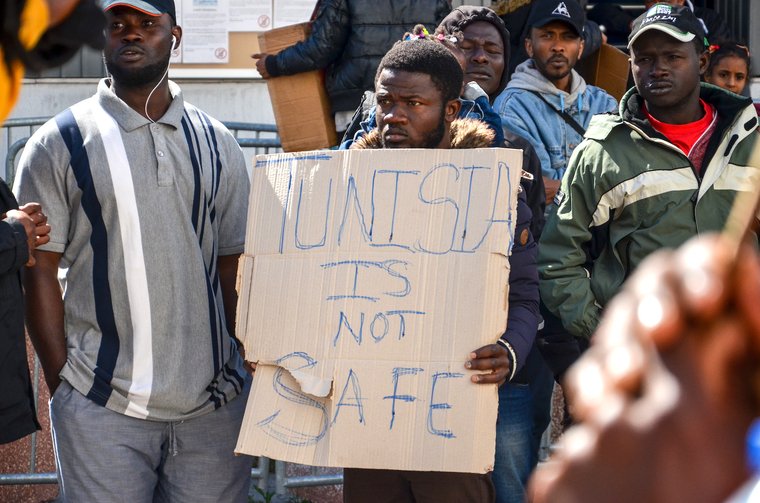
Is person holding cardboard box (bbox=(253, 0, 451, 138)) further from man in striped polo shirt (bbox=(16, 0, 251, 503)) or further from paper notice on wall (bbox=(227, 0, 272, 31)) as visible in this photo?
paper notice on wall (bbox=(227, 0, 272, 31))

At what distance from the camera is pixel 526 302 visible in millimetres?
3443

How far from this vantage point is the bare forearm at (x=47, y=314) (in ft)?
11.6

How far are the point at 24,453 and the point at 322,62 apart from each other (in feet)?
7.44

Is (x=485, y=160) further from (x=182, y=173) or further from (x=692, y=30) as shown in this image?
(x=692, y=30)

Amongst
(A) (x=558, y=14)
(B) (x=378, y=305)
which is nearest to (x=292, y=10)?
(A) (x=558, y=14)

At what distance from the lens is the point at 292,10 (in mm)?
8094

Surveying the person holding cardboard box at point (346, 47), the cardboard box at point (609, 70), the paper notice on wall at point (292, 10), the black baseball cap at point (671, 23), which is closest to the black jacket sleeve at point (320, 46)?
the person holding cardboard box at point (346, 47)

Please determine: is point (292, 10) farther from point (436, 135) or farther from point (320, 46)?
point (436, 135)

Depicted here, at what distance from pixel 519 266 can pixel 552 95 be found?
1.53m

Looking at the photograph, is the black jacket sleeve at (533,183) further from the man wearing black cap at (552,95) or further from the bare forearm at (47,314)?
the bare forearm at (47,314)

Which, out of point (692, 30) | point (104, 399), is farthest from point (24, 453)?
point (692, 30)

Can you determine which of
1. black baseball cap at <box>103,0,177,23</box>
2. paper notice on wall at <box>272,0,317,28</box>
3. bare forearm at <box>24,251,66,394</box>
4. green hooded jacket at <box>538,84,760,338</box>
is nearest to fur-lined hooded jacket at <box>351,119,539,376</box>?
green hooded jacket at <box>538,84,760,338</box>

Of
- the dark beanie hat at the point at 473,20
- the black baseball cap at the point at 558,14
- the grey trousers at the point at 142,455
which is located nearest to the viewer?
the grey trousers at the point at 142,455

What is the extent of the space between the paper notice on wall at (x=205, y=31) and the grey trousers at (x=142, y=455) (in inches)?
195
